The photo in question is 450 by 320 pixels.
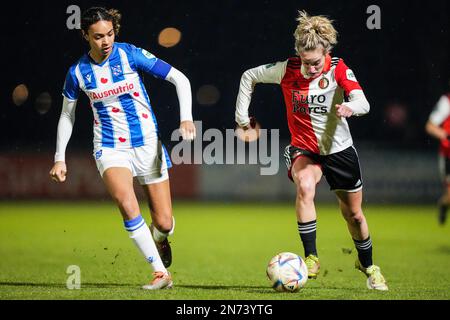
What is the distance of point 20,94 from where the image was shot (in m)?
20.7

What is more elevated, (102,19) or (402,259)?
(102,19)

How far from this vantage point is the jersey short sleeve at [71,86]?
20.9ft

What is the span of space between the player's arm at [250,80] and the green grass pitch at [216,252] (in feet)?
4.48

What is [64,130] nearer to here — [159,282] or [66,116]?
[66,116]

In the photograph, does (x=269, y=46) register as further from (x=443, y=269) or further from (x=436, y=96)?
(x=443, y=269)

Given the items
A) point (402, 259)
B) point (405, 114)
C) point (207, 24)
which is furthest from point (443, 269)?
point (405, 114)

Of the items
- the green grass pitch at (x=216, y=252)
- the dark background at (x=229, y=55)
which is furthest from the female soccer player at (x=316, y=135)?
the dark background at (x=229, y=55)

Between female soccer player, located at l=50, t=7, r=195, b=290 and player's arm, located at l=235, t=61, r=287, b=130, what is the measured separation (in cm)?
47

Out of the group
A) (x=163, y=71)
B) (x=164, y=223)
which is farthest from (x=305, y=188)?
(x=163, y=71)

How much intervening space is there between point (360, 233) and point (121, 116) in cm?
214

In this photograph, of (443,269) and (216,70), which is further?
(216,70)

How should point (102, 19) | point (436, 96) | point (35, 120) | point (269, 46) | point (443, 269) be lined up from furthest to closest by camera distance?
1. point (35, 120)
2. point (436, 96)
3. point (269, 46)
4. point (443, 269)
5. point (102, 19)

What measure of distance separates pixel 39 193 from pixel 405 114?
971 cm

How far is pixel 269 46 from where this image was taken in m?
16.0
